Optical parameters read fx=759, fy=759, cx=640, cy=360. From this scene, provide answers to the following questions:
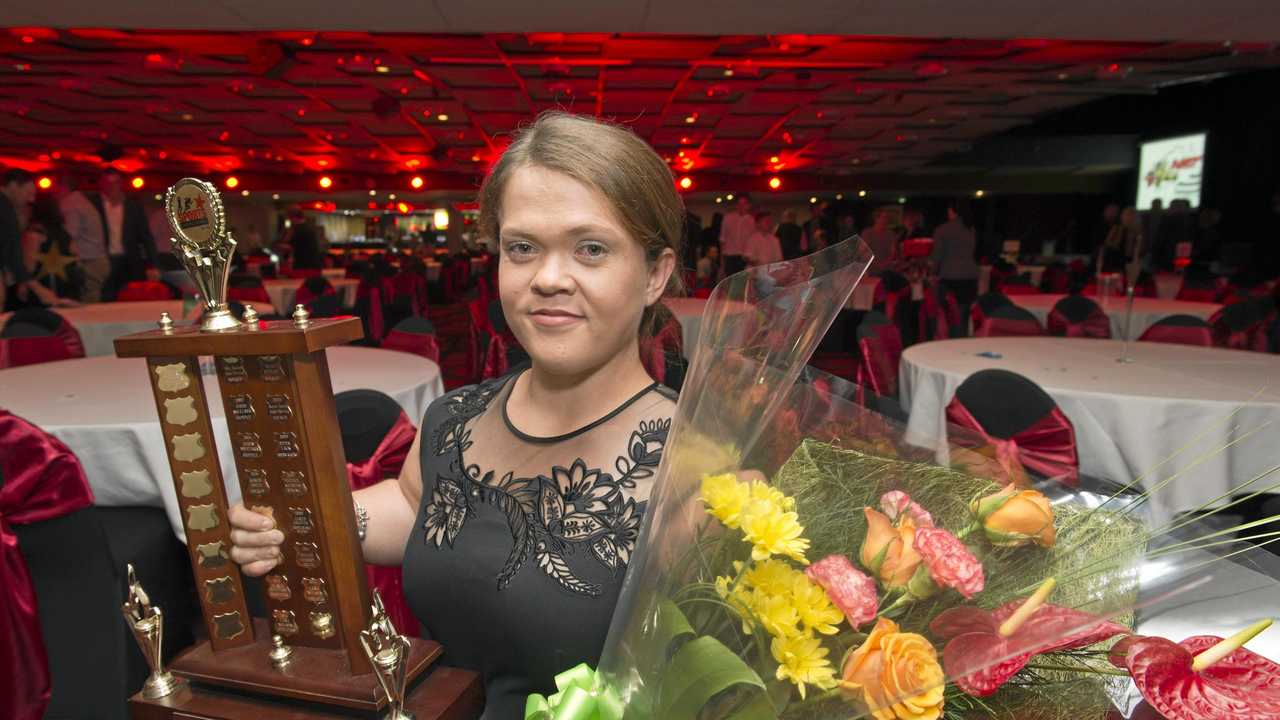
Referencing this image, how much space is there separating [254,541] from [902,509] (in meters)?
0.81

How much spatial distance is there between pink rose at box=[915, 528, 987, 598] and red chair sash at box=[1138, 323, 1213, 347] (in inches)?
183

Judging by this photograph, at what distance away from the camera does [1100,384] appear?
9.32ft

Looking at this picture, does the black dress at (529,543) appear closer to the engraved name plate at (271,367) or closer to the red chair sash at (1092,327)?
the engraved name plate at (271,367)

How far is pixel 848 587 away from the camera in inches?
22.4

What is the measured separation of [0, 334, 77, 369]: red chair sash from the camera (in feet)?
12.6

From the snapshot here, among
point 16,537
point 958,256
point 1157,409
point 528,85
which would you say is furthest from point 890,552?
point 528,85

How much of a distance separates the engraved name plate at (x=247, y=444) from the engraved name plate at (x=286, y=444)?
0.03 metres

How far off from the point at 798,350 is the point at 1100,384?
2.67 metres

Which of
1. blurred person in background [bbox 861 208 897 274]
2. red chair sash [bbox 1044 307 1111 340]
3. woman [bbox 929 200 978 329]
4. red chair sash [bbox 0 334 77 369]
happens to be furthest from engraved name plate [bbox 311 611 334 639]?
blurred person in background [bbox 861 208 897 274]

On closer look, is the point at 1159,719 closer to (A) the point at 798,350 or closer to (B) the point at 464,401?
(A) the point at 798,350

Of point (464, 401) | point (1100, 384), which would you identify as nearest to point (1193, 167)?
point (1100, 384)

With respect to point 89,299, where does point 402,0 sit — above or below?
above

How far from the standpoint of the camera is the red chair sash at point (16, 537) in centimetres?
158

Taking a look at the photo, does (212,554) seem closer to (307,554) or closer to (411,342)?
(307,554)
